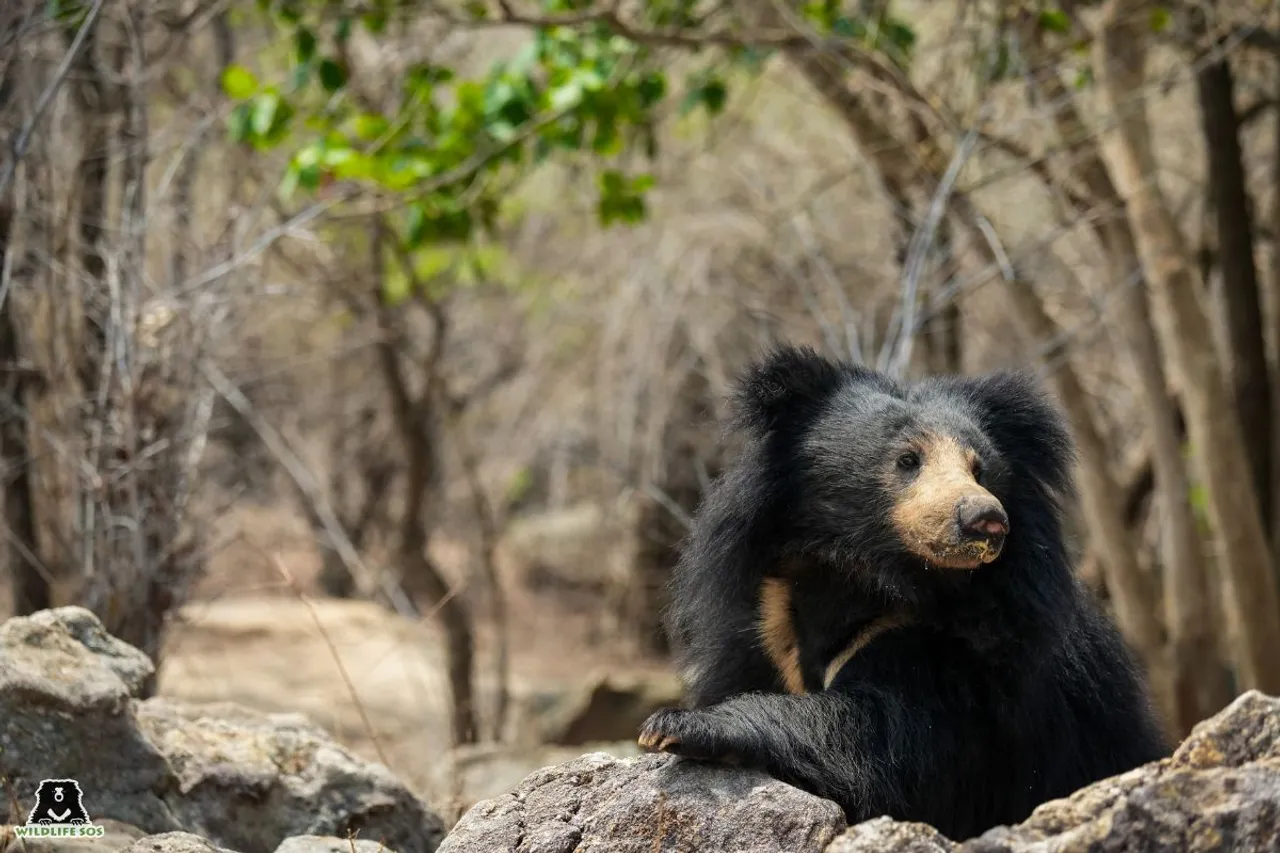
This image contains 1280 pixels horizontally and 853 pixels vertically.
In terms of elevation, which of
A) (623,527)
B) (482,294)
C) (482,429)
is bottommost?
(623,527)

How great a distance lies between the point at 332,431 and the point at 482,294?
1.65 metres

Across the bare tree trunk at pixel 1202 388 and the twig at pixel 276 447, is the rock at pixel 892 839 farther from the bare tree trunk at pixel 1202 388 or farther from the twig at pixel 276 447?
the bare tree trunk at pixel 1202 388

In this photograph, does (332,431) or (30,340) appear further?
(332,431)

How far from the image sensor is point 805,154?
419 inches

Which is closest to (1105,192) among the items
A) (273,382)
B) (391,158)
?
(391,158)

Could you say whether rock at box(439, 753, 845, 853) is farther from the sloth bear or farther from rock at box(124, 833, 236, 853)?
rock at box(124, 833, 236, 853)

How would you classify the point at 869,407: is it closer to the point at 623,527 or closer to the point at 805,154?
the point at 805,154

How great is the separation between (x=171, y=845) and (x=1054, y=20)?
4.68 m

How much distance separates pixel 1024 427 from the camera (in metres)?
3.66

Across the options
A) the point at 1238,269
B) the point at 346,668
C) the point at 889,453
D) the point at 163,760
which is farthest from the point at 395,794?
the point at 346,668

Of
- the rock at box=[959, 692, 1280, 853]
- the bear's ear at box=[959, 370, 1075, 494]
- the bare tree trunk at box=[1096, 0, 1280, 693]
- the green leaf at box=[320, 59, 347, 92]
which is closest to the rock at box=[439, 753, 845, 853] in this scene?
the rock at box=[959, 692, 1280, 853]

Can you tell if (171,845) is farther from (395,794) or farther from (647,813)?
(395,794)

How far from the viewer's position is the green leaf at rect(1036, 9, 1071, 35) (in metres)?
6.10

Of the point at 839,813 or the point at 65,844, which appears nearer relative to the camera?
the point at 839,813
